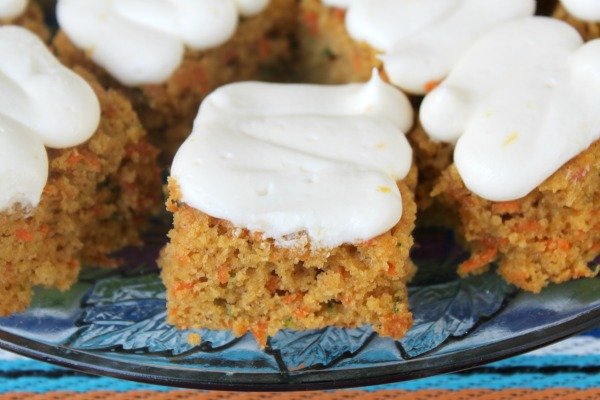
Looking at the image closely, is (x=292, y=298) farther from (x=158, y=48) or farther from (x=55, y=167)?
(x=158, y=48)

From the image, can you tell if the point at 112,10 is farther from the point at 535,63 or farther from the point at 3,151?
the point at 535,63

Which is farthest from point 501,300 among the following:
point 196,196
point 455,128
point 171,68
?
point 171,68

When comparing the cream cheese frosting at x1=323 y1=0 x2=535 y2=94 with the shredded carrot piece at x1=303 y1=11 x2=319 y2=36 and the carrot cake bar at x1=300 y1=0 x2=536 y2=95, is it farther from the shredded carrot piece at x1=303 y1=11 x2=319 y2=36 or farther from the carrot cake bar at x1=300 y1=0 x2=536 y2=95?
the shredded carrot piece at x1=303 y1=11 x2=319 y2=36

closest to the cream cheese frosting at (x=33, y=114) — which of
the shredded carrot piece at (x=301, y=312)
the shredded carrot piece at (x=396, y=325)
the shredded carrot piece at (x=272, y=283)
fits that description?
the shredded carrot piece at (x=272, y=283)

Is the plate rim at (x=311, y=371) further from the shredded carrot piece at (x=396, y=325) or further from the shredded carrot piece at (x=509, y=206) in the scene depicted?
the shredded carrot piece at (x=509, y=206)

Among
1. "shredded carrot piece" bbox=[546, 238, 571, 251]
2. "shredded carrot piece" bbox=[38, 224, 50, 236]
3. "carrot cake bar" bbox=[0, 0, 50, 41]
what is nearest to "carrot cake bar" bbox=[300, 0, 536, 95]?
"shredded carrot piece" bbox=[546, 238, 571, 251]

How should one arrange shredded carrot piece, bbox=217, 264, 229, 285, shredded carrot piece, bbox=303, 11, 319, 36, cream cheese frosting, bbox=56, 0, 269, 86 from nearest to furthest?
shredded carrot piece, bbox=217, 264, 229, 285
cream cheese frosting, bbox=56, 0, 269, 86
shredded carrot piece, bbox=303, 11, 319, 36
